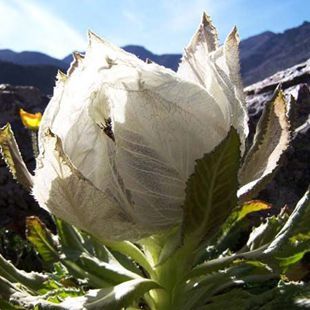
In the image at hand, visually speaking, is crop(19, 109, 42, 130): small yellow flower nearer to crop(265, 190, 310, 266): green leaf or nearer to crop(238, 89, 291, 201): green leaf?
crop(238, 89, 291, 201): green leaf

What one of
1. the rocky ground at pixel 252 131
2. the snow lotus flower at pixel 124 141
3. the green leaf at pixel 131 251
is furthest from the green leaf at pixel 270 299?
the rocky ground at pixel 252 131

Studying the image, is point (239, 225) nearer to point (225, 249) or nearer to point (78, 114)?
point (225, 249)

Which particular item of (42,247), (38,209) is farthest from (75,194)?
(38,209)

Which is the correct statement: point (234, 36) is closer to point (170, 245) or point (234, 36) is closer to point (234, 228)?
point (170, 245)

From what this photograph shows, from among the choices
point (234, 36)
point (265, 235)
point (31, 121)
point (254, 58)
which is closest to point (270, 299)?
point (265, 235)

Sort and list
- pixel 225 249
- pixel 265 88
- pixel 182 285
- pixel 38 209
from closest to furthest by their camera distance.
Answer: pixel 182 285 → pixel 225 249 → pixel 38 209 → pixel 265 88

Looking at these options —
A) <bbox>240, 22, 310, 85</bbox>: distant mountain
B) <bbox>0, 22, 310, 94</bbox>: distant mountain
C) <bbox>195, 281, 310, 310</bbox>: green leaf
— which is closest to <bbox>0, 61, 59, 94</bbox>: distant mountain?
<bbox>0, 22, 310, 94</bbox>: distant mountain
